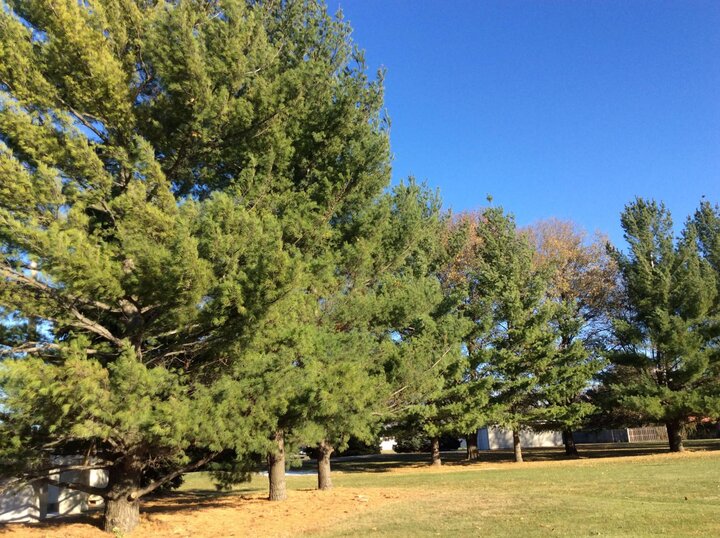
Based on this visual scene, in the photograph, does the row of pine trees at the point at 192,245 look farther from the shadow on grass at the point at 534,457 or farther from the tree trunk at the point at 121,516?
the shadow on grass at the point at 534,457

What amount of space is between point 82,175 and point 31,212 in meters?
1.30

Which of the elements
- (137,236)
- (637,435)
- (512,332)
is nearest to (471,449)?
(512,332)

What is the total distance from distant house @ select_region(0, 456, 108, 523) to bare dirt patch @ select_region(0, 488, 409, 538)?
1.06 metres

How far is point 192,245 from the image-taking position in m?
7.66

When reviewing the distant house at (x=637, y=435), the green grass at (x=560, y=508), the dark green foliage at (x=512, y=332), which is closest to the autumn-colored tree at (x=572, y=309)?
the dark green foliage at (x=512, y=332)

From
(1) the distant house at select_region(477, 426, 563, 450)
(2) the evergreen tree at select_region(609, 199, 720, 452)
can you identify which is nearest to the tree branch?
(2) the evergreen tree at select_region(609, 199, 720, 452)

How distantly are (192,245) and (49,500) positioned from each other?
357 inches

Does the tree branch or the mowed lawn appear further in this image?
the tree branch

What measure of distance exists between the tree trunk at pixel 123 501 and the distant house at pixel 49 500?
139 centimetres

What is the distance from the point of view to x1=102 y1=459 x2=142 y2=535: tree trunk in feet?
30.7

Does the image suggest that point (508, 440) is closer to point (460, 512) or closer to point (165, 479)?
point (460, 512)

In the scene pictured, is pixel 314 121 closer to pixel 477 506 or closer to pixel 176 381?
pixel 176 381

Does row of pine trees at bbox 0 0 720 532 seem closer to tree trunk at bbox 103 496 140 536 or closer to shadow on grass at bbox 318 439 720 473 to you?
tree trunk at bbox 103 496 140 536

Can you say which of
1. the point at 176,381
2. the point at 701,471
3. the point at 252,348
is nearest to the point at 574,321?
the point at 701,471
